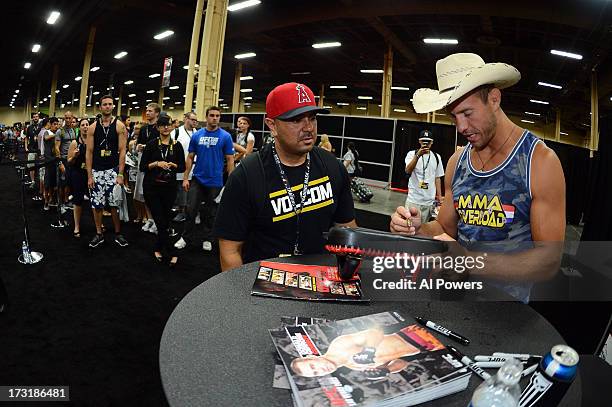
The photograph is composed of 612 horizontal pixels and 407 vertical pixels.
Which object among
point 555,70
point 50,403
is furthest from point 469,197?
point 555,70

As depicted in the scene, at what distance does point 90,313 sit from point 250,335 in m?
2.69

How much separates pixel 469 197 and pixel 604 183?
3.91ft

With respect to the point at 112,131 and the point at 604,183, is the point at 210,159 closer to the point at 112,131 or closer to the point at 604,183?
the point at 112,131

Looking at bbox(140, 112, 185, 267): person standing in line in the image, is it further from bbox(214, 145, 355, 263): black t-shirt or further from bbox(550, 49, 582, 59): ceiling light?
bbox(550, 49, 582, 59): ceiling light

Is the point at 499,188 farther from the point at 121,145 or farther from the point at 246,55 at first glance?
the point at 246,55

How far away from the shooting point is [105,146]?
14.0 feet

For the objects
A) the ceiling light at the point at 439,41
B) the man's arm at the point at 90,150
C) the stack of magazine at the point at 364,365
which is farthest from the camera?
the ceiling light at the point at 439,41

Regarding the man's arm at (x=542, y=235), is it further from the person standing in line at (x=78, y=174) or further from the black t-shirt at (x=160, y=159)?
the person standing in line at (x=78, y=174)

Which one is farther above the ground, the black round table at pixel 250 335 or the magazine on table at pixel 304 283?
the magazine on table at pixel 304 283

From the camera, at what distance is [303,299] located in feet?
3.57

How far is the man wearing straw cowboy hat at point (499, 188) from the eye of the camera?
1.27 meters

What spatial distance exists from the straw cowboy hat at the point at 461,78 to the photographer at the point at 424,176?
3.39 metres

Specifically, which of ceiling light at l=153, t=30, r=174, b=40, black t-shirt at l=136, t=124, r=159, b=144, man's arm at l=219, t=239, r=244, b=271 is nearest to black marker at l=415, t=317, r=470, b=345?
man's arm at l=219, t=239, r=244, b=271

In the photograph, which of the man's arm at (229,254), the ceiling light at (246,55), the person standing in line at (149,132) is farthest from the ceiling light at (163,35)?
the man's arm at (229,254)
